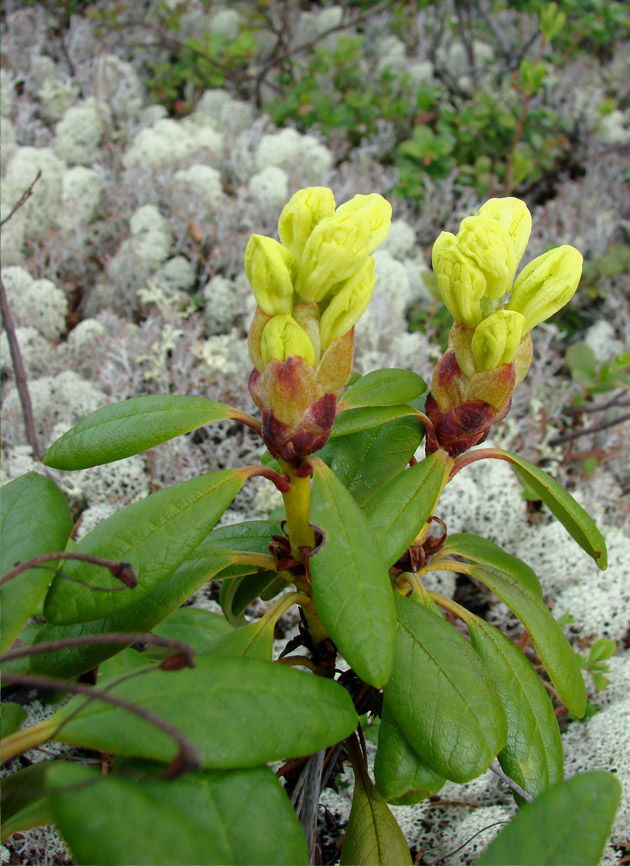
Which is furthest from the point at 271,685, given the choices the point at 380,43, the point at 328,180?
the point at 380,43

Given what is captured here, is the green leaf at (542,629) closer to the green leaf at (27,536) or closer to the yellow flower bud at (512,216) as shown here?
the yellow flower bud at (512,216)

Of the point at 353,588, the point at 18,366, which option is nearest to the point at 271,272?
the point at 353,588

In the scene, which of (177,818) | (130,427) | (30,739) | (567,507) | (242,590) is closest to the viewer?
(177,818)

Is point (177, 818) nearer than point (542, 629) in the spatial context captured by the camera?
Yes

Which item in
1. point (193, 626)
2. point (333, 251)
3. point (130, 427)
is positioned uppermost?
point (333, 251)

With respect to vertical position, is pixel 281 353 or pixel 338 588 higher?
pixel 281 353

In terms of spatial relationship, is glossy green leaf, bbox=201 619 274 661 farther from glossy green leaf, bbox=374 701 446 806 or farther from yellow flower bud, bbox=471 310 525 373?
yellow flower bud, bbox=471 310 525 373

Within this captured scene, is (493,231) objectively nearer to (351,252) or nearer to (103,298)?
(351,252)

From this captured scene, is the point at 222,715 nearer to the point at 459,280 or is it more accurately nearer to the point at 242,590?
the point at 242,590
